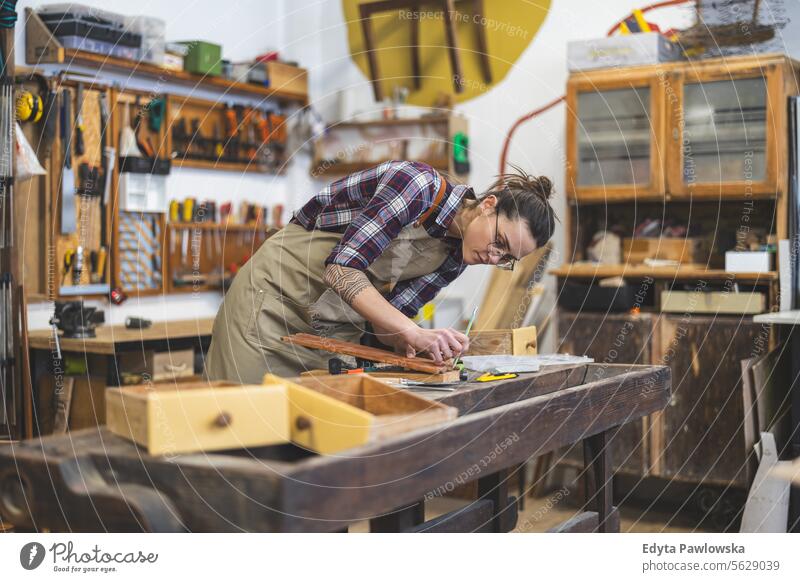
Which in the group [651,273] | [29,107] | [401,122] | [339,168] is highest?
[401,122]

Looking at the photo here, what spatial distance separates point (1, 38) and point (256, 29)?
1715 millimetres

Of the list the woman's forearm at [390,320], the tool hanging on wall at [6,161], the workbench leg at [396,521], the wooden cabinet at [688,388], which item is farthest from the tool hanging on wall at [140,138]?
the workbench leg at [396,521]

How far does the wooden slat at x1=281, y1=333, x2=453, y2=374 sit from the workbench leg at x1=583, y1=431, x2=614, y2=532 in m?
0.63

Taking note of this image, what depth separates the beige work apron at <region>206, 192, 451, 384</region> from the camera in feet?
8.02

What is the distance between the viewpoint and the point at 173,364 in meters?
3.98

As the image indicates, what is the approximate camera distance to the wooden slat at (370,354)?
2.15m

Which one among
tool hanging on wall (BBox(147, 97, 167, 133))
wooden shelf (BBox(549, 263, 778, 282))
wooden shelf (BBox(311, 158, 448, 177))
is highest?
tool hanging on wall (BBox(147, 97, 167, 133))

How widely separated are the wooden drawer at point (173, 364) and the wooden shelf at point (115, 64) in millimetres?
1326

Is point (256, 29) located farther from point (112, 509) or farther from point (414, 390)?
point (112, 509)

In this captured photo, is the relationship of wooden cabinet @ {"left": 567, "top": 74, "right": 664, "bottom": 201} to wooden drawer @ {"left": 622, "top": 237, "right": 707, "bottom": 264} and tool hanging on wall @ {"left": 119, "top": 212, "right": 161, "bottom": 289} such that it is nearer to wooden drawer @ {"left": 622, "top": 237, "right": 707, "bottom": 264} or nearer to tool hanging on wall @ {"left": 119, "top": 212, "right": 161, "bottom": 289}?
wooden drawer @ {"left": 622, "top": 237, "right": 707, "bottom": 264}

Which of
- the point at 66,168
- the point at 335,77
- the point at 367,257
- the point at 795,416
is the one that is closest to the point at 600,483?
the point at 367,257

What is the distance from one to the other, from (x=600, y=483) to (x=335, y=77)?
3293mm

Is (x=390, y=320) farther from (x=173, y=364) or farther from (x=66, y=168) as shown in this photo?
(x=66, y=168)

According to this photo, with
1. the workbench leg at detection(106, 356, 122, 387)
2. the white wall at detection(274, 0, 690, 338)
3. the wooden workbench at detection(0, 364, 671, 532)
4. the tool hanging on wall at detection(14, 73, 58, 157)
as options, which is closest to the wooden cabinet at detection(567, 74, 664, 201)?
the white wall at detection(274, 0, 690, 338)
